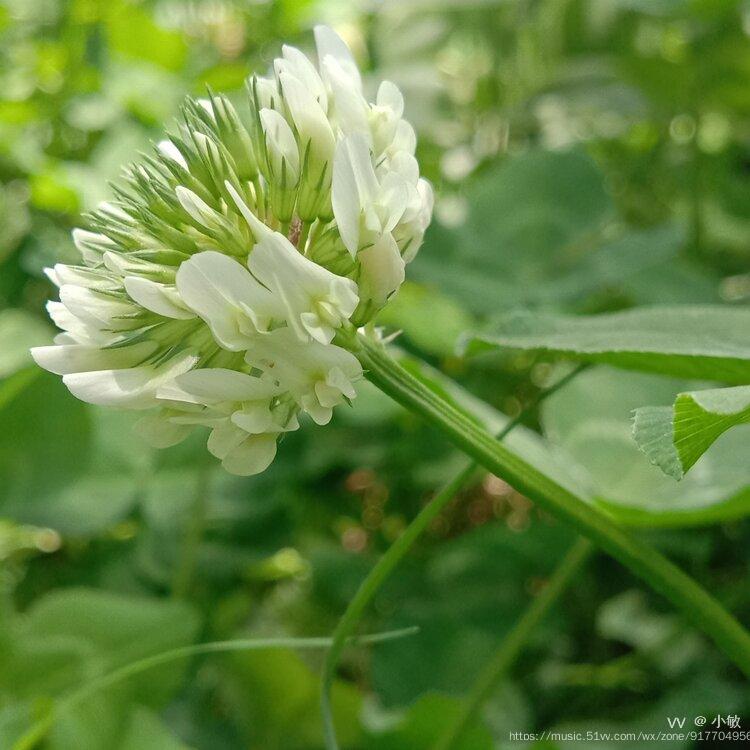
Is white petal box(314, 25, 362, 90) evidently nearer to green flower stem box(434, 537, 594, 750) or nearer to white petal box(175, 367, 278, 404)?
white petal box(175, 367, 278, 404)

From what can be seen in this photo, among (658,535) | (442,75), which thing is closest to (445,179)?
(442,75)

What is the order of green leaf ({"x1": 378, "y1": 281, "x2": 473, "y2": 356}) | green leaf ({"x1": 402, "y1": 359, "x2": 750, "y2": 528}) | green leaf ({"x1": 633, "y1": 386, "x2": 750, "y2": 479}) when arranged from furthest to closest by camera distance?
green leaf ({"x1": 378, "y1": 281, "x2": 473, "y2": 356})
green leaf ({"x1": 402, "y1": 359, "x2": 750, "y2": 528})
green leaf ({"x1": 633, "y1": 386, "x2": 750, "y2": 479})

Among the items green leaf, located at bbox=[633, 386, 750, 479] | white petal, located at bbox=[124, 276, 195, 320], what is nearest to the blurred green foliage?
green leaf, located at bbox=[633, 386, 750, 479]

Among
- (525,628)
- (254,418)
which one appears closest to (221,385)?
(254,418)

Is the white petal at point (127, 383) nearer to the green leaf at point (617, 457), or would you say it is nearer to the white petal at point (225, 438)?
the white petal at point (225, 438)

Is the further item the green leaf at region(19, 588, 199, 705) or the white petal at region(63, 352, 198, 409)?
the green leaf at region(19, 588, 199, 705)

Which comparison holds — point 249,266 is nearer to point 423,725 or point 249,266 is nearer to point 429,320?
point 423,725

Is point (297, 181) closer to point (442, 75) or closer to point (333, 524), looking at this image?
point (333, 524)
